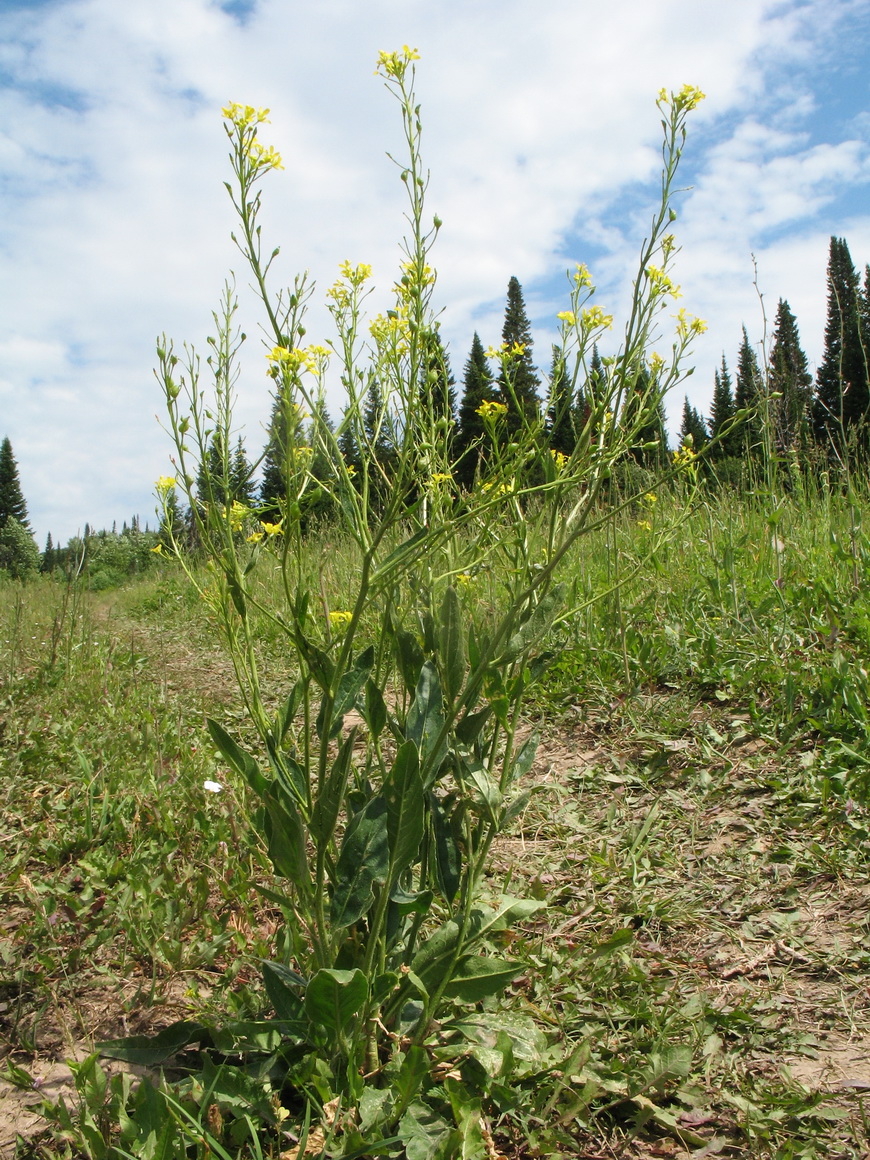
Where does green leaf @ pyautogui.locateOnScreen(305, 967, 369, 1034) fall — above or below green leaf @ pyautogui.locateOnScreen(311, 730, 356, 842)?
below

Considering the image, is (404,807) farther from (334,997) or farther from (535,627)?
(535,627)

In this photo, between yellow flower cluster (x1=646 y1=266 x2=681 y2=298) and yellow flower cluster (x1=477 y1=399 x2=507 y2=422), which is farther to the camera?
yellow flower cluster (x1=477 y1=399 x2=507 y2=422)

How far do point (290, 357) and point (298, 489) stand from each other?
0.69 ft

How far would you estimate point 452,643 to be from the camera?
1.34 m

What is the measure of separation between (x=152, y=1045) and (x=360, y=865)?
0.53m

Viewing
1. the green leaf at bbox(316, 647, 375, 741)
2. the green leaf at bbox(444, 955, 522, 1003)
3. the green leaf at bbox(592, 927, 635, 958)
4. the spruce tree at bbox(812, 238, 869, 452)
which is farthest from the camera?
the spruce tree at bbox(812, 238, 869, 452)

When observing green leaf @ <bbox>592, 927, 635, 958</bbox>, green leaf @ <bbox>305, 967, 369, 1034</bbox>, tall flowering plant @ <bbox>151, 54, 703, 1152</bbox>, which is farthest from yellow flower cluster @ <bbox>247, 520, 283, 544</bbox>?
green leaf @ <bbox>592, 927, 635, 958</bbox>

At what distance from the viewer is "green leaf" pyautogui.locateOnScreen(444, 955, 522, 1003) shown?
4.36ft

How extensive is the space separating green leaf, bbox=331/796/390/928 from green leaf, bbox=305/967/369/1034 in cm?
10

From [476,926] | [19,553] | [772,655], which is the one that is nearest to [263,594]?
[772,655]

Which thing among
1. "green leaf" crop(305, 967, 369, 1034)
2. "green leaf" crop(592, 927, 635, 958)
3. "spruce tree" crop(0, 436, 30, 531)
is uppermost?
"spruce tree" crop(0, 436, 30, 531)

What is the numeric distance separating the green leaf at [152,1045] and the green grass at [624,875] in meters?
0.06

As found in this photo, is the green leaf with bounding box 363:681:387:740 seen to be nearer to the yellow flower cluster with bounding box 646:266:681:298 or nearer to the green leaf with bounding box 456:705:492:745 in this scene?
the green leaf with bounding box 456:705:492:745

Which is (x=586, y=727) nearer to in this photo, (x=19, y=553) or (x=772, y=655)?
(x=772, y=655)
